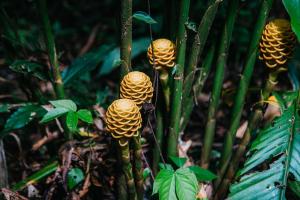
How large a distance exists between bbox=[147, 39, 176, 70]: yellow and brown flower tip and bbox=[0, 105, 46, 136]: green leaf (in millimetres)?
709

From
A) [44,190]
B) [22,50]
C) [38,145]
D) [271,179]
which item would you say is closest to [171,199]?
[271,179]

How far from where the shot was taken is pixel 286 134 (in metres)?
1.41

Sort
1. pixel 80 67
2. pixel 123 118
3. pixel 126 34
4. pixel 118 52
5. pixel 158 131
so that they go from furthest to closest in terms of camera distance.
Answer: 1. pixel 118 52
2. pixel 80 67
3. pixel 158 131
4. pixel 126 34
5. pixel 123 118

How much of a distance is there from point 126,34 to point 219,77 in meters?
0.49

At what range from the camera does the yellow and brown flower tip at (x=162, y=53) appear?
4.25 feet

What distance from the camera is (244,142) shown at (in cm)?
159

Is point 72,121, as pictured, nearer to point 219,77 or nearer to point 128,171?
point 128,171

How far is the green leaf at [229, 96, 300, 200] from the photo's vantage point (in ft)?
4.44

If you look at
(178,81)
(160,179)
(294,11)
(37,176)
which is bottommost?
(37,176)

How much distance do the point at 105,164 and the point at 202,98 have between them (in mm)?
1103

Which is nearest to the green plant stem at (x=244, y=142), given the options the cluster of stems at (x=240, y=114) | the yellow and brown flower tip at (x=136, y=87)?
the cluster of stems at (x=240, y=114)

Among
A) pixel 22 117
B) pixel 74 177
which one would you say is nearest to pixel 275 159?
pixel 74 177

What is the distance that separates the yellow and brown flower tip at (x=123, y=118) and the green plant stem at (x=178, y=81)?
0.28 meters

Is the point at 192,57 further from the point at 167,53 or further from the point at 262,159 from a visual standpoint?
the point at 262,159
